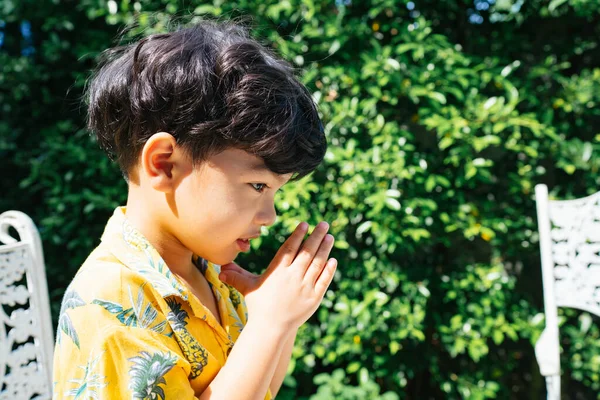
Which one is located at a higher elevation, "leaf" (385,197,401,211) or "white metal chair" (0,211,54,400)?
"white metal chair" (0,211,54,400)

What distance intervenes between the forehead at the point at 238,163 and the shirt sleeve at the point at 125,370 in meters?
0.28

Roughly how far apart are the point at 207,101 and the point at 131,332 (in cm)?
37

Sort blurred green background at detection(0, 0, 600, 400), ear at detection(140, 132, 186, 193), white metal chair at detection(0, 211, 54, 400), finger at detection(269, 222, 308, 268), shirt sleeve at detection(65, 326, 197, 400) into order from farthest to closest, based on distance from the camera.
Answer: blurred green background at detection(0, 0, 600, 400) < white metal chair at detection(0, 211, 54, 400) < finger at detection(269, 222, 308, 268) < ear at detection(140, 132, 186, 193) < shirt sleeve at detection(65, 326, 197, 400)

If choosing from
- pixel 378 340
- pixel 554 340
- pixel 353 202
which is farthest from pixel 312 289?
pixel 378 340

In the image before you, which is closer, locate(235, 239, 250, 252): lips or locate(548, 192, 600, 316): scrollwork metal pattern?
locate(235, 239, 250, 252): lips

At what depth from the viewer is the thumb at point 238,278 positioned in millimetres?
1098

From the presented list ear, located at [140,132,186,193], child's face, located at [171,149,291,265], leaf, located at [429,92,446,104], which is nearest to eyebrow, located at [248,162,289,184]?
child's face, located at [171,149,291,265]

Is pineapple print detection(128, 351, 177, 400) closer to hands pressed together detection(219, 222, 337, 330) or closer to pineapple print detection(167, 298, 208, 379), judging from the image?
pineapple print detection(167, 298, 208, 379)

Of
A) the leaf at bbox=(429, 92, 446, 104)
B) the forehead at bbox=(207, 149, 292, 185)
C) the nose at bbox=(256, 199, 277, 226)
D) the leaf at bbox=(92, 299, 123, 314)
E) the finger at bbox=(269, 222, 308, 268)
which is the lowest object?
the leaf at bbox=(429, 92, 446, 104)

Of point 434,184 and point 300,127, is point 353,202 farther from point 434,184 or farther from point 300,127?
point 300,127

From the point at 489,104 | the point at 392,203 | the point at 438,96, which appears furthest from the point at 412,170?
the point at 489,104

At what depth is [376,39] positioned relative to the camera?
272cm

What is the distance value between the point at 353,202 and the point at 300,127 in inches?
58.7

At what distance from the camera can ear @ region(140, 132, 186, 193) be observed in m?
0.99
